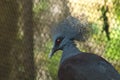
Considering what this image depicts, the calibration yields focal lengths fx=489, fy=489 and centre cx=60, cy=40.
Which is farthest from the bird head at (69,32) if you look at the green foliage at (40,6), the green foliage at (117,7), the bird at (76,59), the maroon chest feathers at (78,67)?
the green foliage at (117,7)

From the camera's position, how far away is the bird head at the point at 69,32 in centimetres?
397

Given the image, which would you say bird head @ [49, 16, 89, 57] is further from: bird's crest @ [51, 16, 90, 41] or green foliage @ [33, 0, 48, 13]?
green foliage @ [33, 0, 48, 13]

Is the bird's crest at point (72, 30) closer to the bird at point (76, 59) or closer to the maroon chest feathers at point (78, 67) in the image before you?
the bird at point (76, 59)

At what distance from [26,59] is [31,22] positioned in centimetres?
38

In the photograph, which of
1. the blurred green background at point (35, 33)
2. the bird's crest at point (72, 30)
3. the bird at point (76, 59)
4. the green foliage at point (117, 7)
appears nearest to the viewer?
the bird at point (76, 59)

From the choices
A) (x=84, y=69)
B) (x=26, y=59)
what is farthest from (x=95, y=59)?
(x=26, y=59)

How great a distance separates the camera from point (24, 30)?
16.2ft

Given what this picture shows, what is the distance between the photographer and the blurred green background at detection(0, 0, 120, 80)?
490 cm

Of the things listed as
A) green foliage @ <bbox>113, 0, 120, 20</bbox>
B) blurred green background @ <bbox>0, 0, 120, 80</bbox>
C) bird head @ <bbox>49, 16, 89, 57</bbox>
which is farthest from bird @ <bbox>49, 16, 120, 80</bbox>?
green foliage @ <bbox>113, 0, 120, 20</bbox>

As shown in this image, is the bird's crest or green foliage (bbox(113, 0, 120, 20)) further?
green foliage (bbox(113, 0, 120, 20))

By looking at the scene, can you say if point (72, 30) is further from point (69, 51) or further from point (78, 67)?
point (78, 67)

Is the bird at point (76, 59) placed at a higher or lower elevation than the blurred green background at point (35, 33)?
higher

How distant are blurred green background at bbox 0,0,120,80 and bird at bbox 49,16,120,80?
2.68 feet

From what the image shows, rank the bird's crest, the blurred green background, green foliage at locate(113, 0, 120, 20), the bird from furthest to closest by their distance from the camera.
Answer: green foliage at locate(113, 0, 120, 20) < the blurred green background < the bird's crest < the bird
